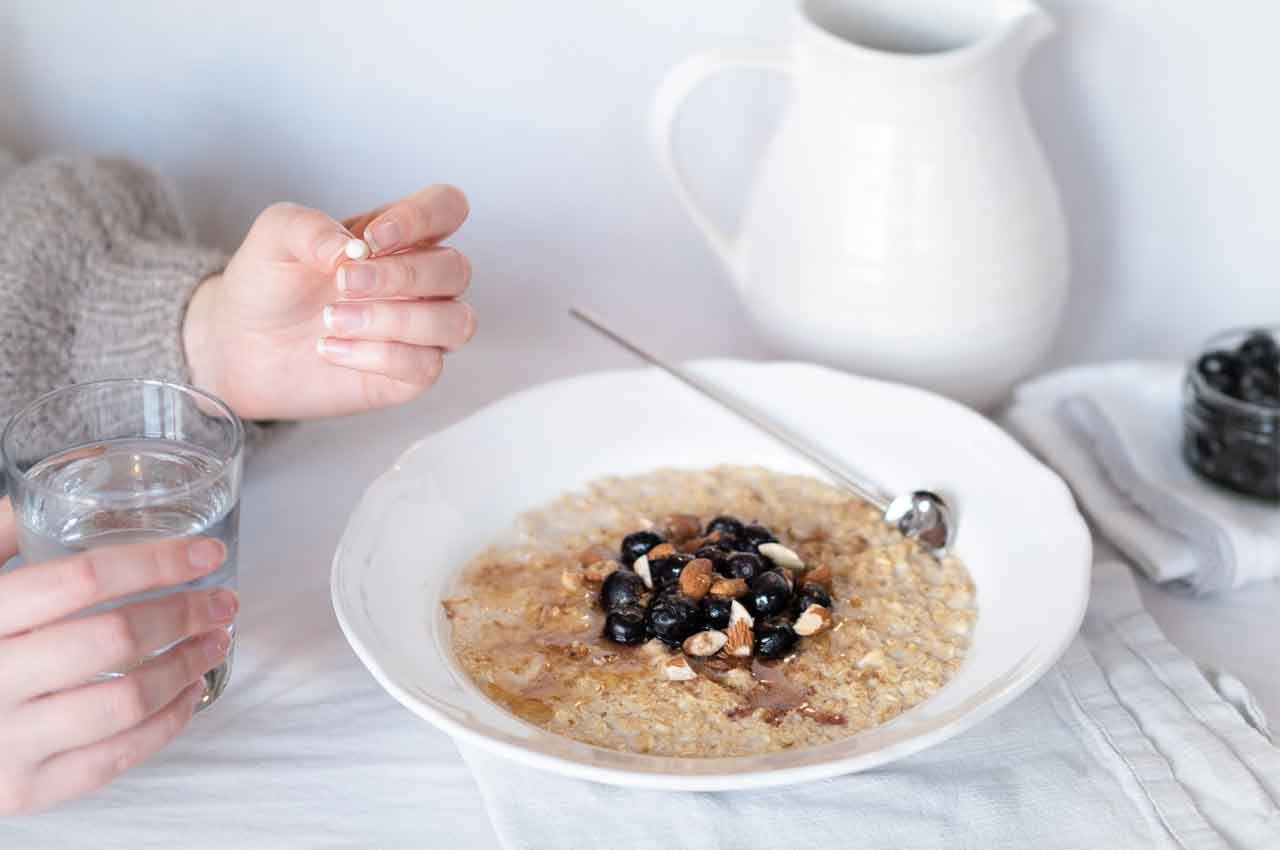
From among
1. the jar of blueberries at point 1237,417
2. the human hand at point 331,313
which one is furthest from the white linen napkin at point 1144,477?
the human hand at point 331,313

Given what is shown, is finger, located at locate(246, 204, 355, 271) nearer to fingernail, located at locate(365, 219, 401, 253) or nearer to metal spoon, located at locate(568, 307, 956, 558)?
fingernail, located at locate(365, 219, 401, 253)

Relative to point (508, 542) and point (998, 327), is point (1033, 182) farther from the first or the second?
point (508, 542)

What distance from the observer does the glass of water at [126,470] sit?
0.64 meters

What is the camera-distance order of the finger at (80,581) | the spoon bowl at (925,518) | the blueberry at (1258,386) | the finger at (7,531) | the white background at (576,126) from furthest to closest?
the white background at (576,126) < the blueberry at (1258,386) < the spoon bowl at (925,518) < the finger at (7,531) < the finger at (80,581)

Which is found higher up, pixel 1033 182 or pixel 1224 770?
pixel 1033 182

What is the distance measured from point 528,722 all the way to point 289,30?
58 cm

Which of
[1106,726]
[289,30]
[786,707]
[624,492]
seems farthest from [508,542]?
[289,30]

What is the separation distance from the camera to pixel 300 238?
733mm

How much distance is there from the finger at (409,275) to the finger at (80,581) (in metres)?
0.17

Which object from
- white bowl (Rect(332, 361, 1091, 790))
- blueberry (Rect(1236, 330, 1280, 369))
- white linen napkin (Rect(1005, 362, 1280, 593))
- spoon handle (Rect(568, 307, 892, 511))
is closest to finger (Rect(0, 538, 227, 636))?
white bowl (Rect(332, 361, 1091, 790))

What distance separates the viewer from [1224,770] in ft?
2.21

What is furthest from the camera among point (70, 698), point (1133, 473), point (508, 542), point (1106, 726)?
point (1133, 473)

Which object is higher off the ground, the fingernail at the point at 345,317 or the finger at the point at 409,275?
the finger at the point at 409,275

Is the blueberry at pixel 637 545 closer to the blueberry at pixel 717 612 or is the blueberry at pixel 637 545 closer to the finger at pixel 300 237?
the blueberry at pixel 717 612
